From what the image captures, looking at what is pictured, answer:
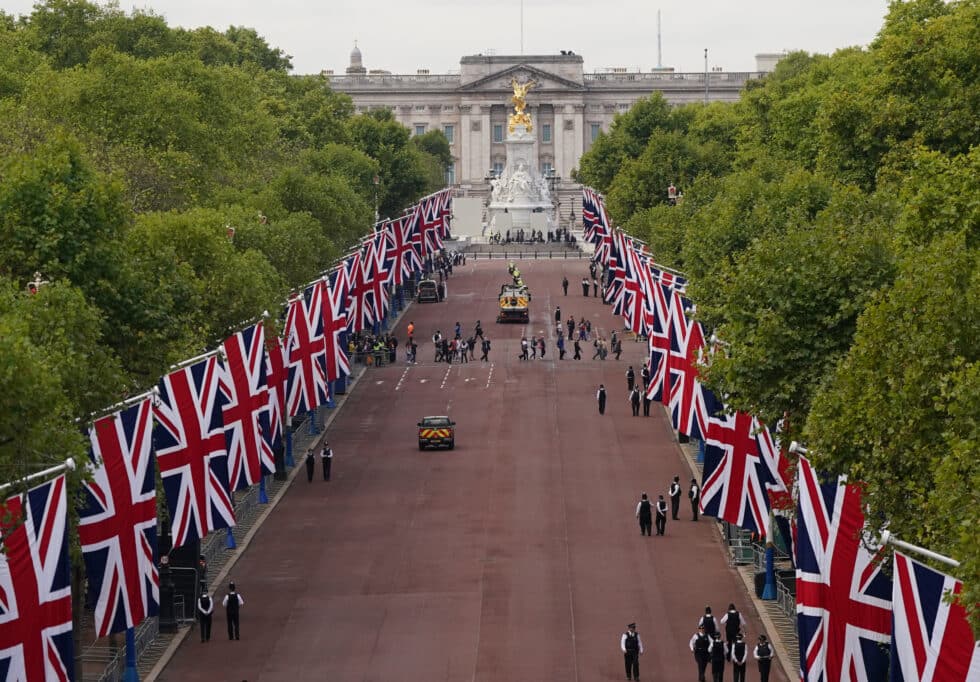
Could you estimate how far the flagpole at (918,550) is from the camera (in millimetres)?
26078

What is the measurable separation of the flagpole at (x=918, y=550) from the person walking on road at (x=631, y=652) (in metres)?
12.3

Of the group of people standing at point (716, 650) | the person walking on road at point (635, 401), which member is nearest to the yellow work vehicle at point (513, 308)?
Answer: the person walking on road at point (635, 401)

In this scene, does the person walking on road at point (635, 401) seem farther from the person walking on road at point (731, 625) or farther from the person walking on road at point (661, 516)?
the person walking on road at point (731, 625)

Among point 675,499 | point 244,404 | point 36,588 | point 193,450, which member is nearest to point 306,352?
point 675,499

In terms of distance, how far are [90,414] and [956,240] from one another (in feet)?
58.4

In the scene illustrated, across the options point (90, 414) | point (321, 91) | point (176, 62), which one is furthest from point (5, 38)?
point (90, 414)

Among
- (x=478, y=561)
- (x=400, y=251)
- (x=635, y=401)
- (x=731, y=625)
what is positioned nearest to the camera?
(x=731, y=625)

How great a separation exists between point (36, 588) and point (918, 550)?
13553mm

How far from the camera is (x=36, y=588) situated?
30.1m

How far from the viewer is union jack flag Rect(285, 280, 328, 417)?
64.6 meters

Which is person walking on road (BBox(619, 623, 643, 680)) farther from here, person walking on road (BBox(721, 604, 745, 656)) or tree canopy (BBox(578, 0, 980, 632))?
tree canopy (BBox(578, 0, 980, 632))

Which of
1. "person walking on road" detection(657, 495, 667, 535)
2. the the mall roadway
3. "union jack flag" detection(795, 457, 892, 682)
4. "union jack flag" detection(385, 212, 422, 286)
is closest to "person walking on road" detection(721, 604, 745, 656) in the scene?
the the mall roadway

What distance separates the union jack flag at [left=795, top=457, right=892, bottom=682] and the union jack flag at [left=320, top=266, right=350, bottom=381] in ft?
120

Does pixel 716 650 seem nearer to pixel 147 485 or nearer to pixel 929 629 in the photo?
pixel 147 485
